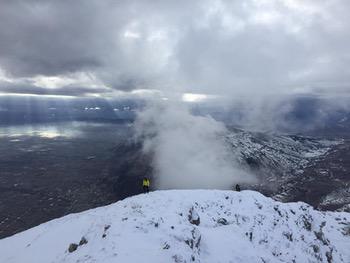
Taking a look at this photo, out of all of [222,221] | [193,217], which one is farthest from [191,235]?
[222,221]

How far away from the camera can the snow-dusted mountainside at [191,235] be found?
1503 inches

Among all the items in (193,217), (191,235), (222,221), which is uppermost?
(191,235)

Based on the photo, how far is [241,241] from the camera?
48281 mm

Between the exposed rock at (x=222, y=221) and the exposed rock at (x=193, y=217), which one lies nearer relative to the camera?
the exposed rock at (x=193, y=217)

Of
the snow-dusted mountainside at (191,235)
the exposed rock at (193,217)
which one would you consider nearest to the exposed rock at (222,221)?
the snow-dusted mountainside at (191,235)

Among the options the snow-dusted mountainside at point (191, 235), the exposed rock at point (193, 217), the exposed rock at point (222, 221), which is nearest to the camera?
the snow-dusted mountainside at point (191, 235)

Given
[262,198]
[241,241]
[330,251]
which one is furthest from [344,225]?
[241,241]

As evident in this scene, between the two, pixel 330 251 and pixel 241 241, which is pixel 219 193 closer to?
pixel 241 241

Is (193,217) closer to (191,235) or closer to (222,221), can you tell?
(222,221)

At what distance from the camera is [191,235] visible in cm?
4275

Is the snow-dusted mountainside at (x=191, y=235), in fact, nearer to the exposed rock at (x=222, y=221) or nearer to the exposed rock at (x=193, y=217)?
the exposed rock at (x=193, y=217)

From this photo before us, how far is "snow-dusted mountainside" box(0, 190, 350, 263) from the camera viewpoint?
38.2 metres

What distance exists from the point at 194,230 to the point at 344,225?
56220mm

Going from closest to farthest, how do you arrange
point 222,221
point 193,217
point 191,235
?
point 191,235 < point 193,217 < point 222,221
